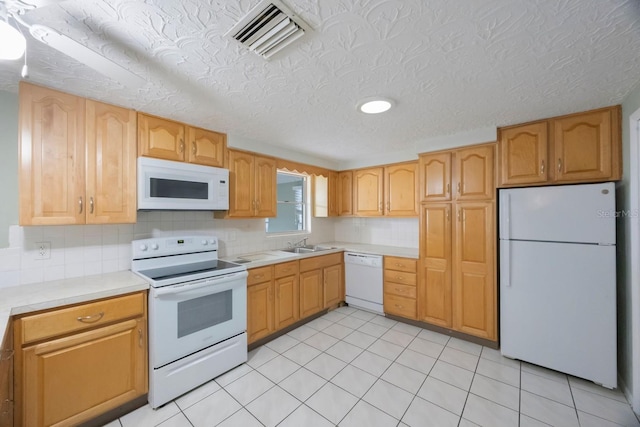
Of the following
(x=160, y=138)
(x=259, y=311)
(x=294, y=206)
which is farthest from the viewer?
(x=294, y=206)

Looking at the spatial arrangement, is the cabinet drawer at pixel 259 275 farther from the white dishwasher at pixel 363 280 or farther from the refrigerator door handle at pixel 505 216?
the refrigerator door handle at pixel 505 216

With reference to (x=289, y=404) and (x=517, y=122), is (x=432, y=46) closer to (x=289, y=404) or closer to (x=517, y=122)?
(x=517, y=122)

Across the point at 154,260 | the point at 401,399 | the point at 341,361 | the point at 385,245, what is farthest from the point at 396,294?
the point at 154,260

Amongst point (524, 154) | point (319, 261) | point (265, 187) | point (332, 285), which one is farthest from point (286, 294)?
point (524, 154)

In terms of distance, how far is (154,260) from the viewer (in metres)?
2.20

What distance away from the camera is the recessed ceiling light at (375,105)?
1926 mm

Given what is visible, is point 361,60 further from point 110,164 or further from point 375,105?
point 110,164

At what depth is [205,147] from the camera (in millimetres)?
2498

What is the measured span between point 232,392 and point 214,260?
1186mm

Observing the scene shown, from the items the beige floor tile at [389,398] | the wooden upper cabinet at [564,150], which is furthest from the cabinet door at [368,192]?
the beige floor tile at [389,398]

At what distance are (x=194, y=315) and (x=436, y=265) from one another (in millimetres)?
2498

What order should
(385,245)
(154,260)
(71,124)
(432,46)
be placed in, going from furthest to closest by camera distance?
(385,245) < (154,260) < (71,124) < (432,46)

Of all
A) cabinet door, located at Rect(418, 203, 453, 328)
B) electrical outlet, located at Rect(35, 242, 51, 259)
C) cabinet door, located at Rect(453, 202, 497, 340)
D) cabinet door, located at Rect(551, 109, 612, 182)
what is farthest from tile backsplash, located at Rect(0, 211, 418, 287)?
cabinet door, located at Rect(551, 109, 612, 182)

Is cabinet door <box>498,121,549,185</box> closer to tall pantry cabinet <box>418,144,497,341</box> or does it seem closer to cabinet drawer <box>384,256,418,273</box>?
tall pantry cabinet <box>418,144,497,341</box>
